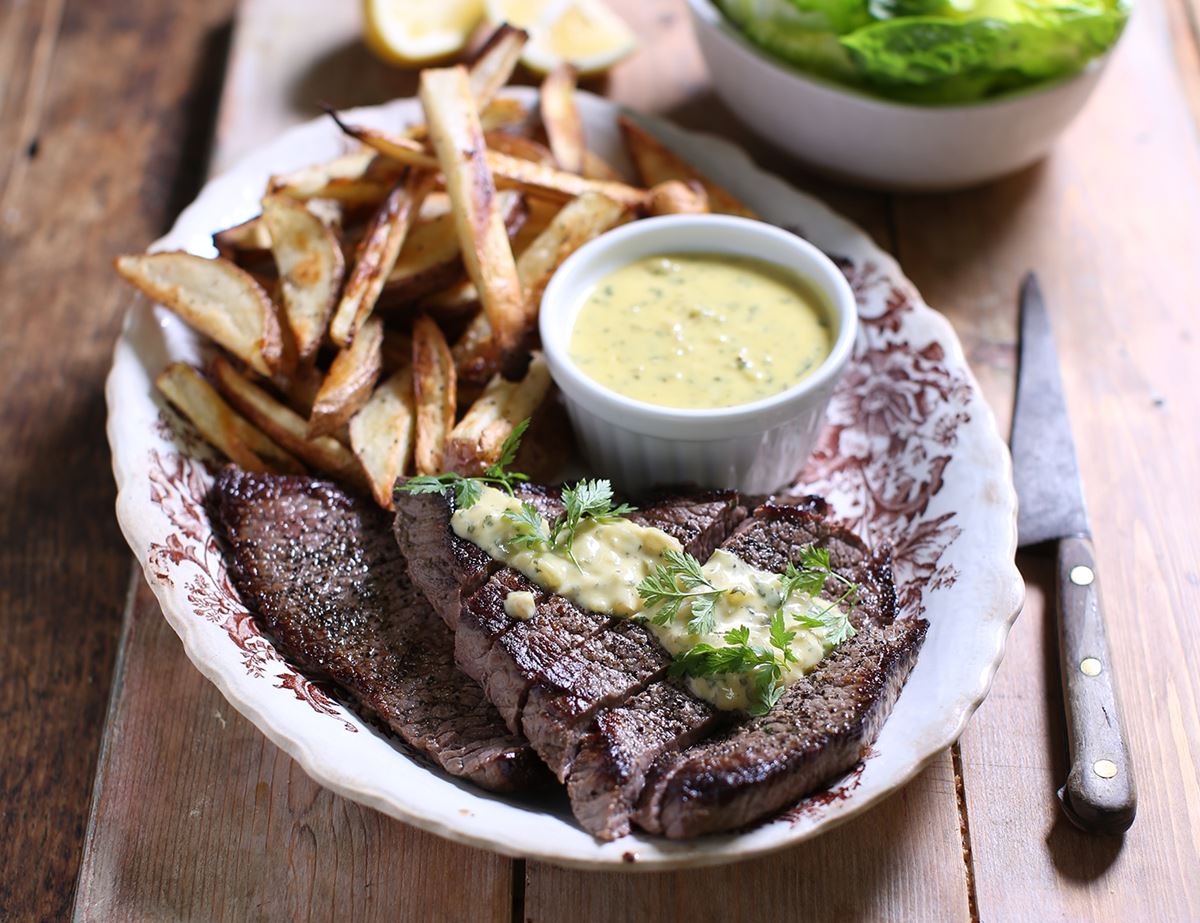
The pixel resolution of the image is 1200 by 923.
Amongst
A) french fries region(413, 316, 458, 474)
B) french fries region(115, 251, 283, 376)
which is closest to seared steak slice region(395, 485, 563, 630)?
french fries region(413, 316, 458, 474)

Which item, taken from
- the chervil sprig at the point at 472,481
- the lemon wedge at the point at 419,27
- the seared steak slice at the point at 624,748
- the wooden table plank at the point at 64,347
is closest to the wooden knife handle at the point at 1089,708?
the seared steak slice at the point at 624,748

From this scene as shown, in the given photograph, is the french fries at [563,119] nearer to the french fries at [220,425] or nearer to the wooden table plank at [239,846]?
the french fries at [220,425]

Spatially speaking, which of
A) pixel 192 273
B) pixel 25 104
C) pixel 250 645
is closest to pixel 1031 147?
pixel 192 273

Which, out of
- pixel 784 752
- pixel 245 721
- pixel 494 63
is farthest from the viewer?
pixel 494 63

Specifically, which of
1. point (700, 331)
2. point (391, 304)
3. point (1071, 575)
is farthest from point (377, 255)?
point (1071, 575)

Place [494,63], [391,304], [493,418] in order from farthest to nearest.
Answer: [494,63] < [391,304] < [493,418]

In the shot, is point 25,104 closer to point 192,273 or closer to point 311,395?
point 192,273

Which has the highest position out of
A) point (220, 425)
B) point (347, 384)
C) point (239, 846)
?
point (347, 384)

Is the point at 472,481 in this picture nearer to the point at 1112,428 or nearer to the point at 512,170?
the point at 512,170
